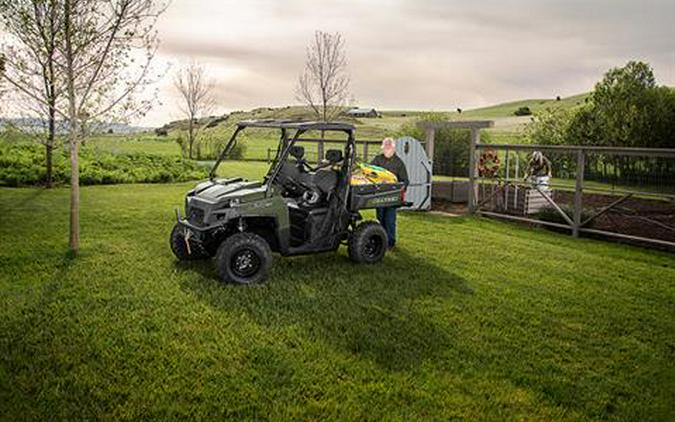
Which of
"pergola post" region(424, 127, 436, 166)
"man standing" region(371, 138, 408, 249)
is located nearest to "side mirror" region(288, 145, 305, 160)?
"man standing" region(371, 138, 408, 249)

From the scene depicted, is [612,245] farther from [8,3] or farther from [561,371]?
[8,3]

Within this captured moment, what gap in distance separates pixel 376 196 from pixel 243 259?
2.12 meters

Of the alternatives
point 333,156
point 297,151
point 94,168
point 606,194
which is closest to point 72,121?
point 297,151

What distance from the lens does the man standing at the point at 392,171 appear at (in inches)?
338

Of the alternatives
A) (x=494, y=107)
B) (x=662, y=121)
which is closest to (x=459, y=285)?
(x=662, y=121)

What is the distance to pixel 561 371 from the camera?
14.8 feet

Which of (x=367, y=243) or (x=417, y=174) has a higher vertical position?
(x=417, y=174)

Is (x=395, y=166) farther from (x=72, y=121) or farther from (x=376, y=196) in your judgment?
(x=72, y=121)

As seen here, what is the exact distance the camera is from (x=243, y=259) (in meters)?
6.48

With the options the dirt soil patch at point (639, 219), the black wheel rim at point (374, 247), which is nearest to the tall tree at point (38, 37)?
the black wheel rim at point (374, 247)

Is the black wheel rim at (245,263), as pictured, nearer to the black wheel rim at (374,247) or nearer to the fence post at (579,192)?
the black wheel rim at (374,247)

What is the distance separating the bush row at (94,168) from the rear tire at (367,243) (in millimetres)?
9950

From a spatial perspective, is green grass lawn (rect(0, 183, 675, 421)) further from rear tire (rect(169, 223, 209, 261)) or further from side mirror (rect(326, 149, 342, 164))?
side mirror (rect(326, 149, 342, 164))

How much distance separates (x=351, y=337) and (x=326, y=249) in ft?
8.00
